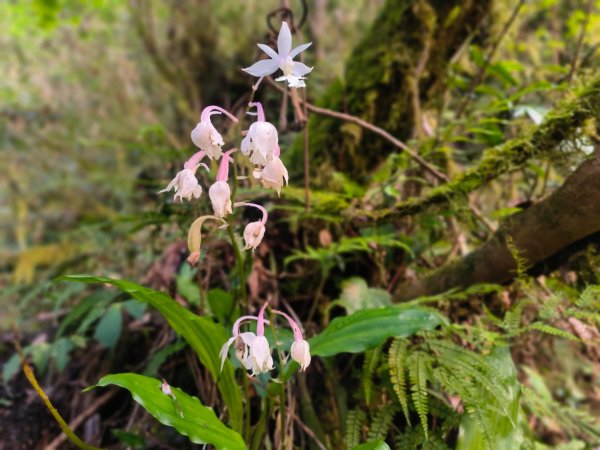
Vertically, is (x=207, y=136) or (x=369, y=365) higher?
(x=207, y=136)

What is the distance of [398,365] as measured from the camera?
1146 millimetres

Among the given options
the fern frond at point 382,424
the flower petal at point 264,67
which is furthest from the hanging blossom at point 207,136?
the fern frond at point 382,424

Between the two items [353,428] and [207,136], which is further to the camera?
[353,428]

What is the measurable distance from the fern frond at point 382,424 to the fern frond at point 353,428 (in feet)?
0.13

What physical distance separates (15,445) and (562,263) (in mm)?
2018

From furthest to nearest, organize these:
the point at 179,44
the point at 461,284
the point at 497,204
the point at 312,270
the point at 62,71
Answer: the point at 62,71 < the point at 179,44 < the point at 497,204 < the point at 312,270 < the point at 461,284

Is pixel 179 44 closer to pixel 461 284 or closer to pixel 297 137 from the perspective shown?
pixel 297 137

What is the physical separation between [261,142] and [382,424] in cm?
81

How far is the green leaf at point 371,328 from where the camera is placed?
105 cm

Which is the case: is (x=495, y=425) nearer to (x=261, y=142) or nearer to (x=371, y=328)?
(x=371, y=328)

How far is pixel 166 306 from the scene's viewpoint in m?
1.04

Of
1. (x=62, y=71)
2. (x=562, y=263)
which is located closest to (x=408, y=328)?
(x=562, y=263)

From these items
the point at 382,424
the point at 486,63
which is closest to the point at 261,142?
the point at 382,424

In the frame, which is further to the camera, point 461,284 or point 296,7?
point 296,7
